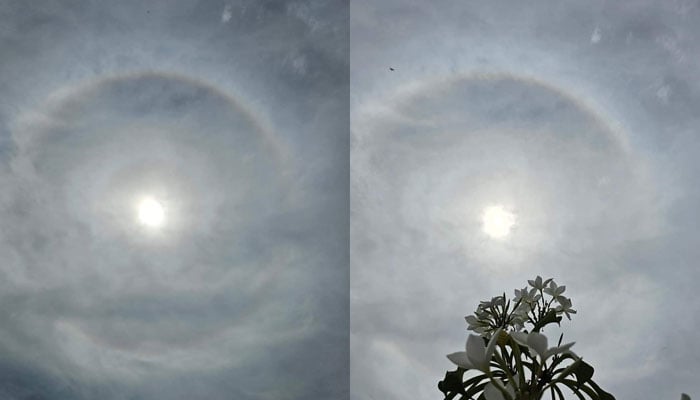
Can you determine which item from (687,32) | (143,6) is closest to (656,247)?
(687,32)

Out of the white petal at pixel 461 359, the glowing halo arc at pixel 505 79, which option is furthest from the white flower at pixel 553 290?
Answer: the glowing halo arc at pixel 505 79

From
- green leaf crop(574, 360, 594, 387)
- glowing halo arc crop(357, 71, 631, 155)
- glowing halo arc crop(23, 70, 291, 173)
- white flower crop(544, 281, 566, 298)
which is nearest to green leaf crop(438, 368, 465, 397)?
green leaf crop(574, 360, 594, 387)

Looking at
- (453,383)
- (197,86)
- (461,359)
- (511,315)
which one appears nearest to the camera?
(461,359)

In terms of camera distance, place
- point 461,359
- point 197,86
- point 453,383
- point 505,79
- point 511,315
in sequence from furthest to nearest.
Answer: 1. point 197,86
2. point 505,79
3. point 511,315
4. point 453,383
5. point 461,359

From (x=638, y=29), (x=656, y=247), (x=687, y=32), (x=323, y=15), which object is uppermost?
(x=323, y=15)

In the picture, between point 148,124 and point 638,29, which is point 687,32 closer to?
point 638,29

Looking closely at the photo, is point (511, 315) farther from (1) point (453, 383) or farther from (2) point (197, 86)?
(2) point (197, 86)

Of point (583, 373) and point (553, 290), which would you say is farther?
point (553, 290)

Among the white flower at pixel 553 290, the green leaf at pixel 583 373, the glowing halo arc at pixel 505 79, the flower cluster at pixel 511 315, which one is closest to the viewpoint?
the green leaf at pixel 583 373

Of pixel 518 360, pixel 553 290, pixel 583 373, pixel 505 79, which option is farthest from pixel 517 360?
pixel 505 79

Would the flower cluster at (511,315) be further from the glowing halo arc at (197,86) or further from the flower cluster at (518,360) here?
the glowing halo arc at (197,86)

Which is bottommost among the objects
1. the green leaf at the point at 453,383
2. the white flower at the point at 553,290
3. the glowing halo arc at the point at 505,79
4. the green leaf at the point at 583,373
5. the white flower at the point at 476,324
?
the green leaf at the point at 583,373
